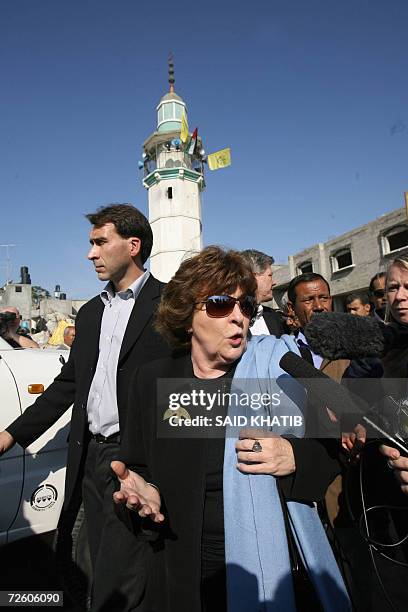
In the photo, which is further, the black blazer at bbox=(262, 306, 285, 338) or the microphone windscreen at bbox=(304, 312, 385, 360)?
the black blazer at bbox=(262, 306, 285, 338)

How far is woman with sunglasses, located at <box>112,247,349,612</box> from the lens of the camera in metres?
1.38

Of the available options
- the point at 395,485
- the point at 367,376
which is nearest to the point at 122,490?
the point at 367,376

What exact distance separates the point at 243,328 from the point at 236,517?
0.75 meters

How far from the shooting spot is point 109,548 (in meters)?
2.13

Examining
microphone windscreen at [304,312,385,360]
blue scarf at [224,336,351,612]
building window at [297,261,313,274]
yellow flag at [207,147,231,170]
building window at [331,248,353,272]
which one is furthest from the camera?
yellow flag at [207,147,231,170]

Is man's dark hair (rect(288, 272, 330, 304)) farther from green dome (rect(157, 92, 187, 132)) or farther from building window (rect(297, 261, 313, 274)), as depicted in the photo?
green dome (rect(157, 92, 187, 132))

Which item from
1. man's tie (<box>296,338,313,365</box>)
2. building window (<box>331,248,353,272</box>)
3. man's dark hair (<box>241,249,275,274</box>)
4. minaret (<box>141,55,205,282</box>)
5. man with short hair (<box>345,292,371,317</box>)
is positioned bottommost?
man's tie (<box>296,338,313,365</box>)

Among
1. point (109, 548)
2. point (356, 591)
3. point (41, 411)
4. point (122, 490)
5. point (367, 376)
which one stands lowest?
point (356, 591)

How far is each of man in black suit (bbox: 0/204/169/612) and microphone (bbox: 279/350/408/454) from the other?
1226 mm

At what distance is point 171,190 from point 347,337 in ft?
121

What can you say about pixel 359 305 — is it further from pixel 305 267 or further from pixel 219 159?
pixel 219 159

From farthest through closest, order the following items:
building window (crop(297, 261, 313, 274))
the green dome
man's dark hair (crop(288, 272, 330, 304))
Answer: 1. the green dome
2. building window (crop(297, 261, 313, 274))
3. man's dark hair (crop(288, 272, 330, 304))

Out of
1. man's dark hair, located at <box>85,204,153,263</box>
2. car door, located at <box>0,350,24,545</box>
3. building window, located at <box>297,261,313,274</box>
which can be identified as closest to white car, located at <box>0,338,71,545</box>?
car door, located at <box>0,350,24,545</box>

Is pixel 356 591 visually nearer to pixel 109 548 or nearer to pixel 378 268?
pixel 109 548
